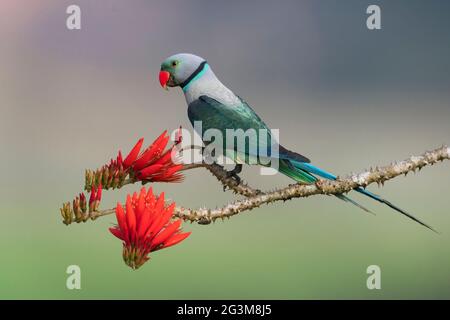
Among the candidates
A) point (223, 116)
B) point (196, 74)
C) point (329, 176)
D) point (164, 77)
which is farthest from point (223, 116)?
point (329, 176)

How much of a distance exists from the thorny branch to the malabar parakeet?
59 mm

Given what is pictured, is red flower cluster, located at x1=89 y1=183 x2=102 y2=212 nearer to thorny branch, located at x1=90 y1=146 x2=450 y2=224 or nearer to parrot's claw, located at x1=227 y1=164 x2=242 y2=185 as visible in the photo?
thorny branch, located at x1=90 y1=146 x2=450 y2=224

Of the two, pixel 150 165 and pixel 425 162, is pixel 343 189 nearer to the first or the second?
pixel 425 162

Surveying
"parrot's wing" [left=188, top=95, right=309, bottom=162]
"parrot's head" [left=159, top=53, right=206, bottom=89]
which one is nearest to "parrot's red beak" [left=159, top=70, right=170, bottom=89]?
"parrot's head" [left=159, top=53, right=206, bottom=89]

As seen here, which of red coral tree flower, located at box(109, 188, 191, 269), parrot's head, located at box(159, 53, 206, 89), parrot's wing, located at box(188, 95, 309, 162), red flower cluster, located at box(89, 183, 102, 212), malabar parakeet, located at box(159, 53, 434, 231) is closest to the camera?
red coral tree flower, located at box(109, 188, 191, 269)

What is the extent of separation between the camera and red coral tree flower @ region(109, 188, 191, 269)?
127 centimetres

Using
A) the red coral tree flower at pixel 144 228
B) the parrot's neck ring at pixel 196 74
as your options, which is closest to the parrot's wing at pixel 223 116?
the parrot's neck ring at pixel 196 74

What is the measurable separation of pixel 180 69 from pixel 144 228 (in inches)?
35.9

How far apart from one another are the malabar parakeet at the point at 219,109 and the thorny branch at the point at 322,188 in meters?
0.06

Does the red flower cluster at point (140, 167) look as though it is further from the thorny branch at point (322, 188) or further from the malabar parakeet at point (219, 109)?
the malabar parakeet at point (219, 109)

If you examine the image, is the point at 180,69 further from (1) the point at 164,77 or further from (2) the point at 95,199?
(2) the point at 95,199

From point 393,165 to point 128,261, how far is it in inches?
30.9

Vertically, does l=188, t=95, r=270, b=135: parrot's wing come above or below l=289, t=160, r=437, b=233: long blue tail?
above

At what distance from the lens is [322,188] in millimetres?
1501
